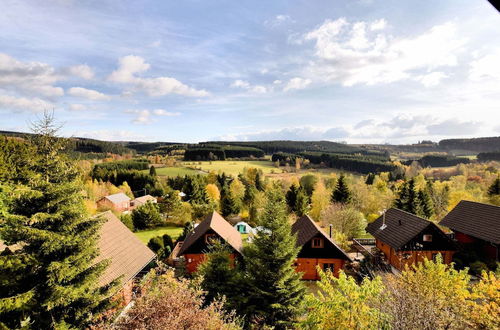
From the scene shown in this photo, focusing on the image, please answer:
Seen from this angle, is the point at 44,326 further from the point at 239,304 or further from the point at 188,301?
the point at 239,304

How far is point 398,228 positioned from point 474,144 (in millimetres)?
183214

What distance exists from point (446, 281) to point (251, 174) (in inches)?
3427

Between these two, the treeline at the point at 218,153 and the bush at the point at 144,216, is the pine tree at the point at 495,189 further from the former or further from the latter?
the treeline at the point at 218,153

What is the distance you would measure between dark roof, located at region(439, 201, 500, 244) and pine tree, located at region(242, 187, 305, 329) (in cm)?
2358

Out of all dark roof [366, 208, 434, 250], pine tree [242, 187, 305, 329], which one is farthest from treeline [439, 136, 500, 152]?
pine tree [242, 187, 305, 329]

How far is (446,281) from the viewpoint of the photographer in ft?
42.2

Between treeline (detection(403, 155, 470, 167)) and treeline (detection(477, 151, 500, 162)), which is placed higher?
treeline (detection(477, 151, 500, 162))

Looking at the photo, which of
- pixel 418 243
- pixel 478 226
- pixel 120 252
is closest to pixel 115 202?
pixel 120 252

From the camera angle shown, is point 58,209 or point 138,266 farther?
point 138,266

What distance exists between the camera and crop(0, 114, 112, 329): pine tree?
11016mm

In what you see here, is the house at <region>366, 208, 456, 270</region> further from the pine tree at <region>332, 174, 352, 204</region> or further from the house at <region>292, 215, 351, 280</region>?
the pine tree at <region>332, 174, 352, 204</region>

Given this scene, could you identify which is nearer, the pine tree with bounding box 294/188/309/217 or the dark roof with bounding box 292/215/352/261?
the dark roof with bounding box 292/215/352/261

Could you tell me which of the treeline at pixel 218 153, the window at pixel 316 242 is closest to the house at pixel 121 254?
the window at pixel 316 242

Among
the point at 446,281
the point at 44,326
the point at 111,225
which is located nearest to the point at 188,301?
the point at 44,326
